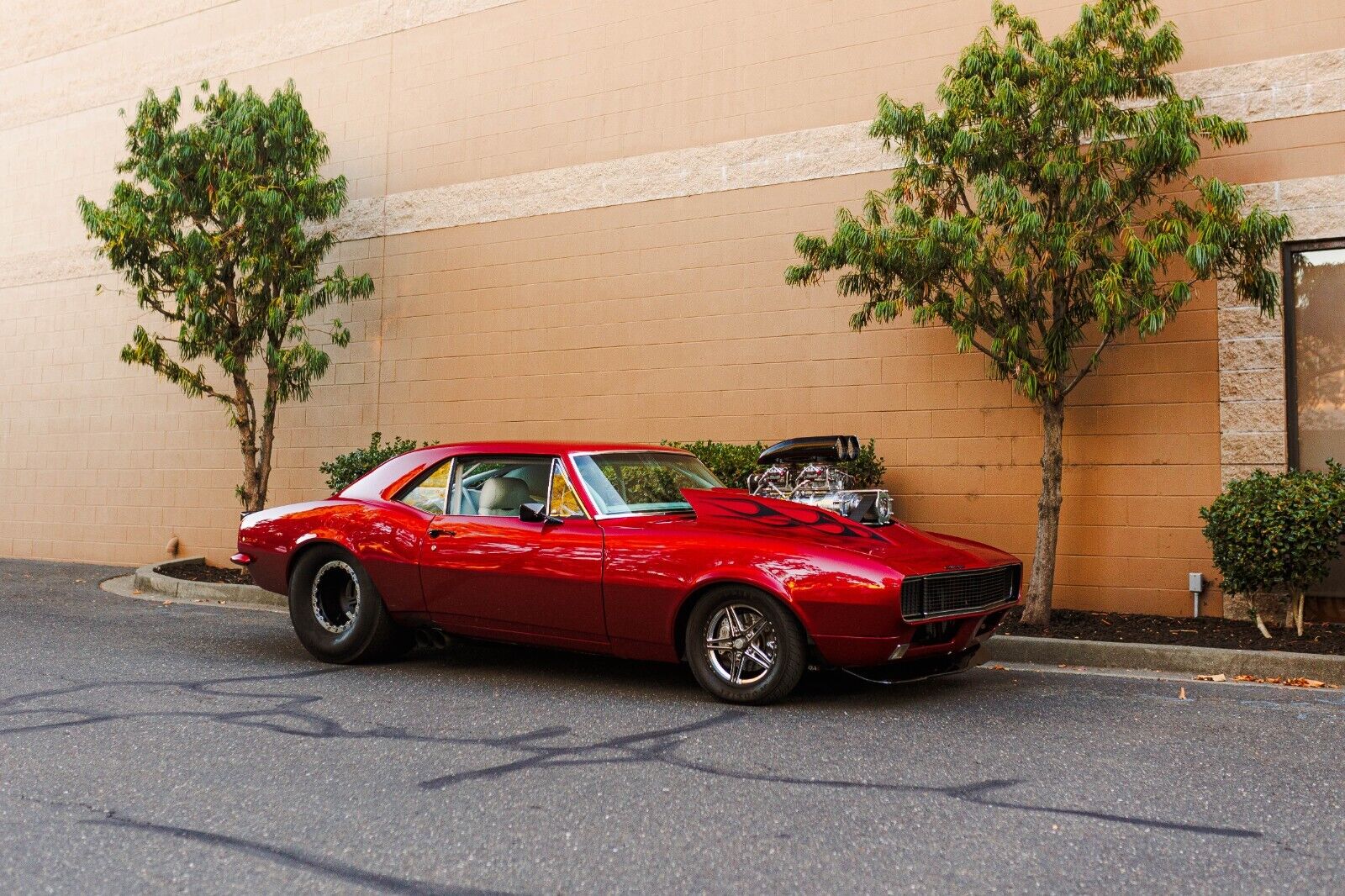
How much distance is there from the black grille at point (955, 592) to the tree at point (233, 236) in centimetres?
781

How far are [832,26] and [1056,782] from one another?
26.6 feet

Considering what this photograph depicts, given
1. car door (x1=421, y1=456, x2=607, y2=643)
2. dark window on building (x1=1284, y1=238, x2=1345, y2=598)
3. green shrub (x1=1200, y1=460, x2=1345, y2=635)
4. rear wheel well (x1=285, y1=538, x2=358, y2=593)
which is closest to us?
car door (x1=421, y1=456, x2=607, y2=643)

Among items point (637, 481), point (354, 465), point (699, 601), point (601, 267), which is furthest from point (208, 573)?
point (699, 601)

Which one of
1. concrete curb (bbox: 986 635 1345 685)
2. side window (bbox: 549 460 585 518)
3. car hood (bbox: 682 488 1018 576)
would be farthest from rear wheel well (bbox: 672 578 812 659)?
concrete curb (bbox: 986 635 1345 685)

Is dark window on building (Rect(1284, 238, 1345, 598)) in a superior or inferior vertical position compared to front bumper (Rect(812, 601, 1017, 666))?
superior

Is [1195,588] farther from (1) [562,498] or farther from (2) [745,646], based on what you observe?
(1) [562,498]

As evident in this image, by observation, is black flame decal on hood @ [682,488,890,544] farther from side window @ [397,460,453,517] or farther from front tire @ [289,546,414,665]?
front tire @ [289,546,414,665]

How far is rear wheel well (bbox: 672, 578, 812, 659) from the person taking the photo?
5445 millimetres

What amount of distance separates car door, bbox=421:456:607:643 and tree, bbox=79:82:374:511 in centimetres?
557

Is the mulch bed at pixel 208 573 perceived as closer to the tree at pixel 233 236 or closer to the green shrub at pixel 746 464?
the tree at pixel 233 236

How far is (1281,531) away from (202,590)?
30.8 feet

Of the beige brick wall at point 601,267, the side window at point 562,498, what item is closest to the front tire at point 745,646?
the side window at point 562,498

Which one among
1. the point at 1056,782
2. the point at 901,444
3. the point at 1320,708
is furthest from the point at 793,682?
the point at 901,444

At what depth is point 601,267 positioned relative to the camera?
37.5 feet
